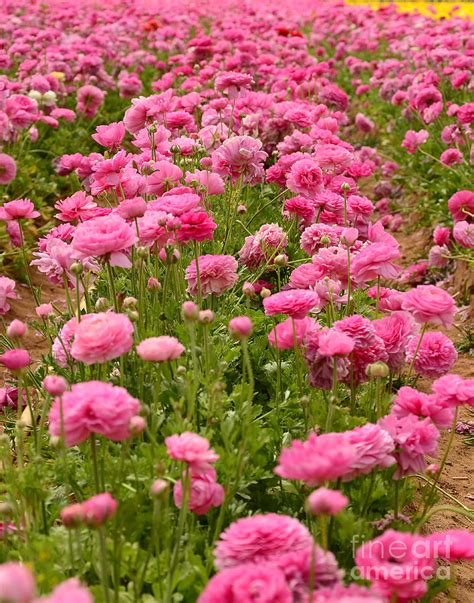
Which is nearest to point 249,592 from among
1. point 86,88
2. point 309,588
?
point 309,588

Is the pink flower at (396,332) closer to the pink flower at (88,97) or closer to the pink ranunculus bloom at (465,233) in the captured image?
the pink ranunculus bloom at (465,233)

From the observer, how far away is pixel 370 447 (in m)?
1.49

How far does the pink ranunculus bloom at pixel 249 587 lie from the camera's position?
108 cm

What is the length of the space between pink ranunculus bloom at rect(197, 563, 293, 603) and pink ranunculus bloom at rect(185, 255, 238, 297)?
50.3 inches

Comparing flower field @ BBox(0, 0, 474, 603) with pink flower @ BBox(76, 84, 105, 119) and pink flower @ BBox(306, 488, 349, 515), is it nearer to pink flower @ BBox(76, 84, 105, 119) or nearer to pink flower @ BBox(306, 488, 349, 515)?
pink flower @ BBox(306, 488, 349, 515)

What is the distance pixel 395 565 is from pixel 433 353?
892 millimetres

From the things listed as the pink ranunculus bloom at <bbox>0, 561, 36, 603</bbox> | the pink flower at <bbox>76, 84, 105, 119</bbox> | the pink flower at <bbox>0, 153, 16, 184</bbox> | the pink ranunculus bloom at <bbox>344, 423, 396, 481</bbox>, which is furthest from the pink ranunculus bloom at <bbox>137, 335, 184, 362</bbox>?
the pink flower at <bbox>76, 84, 105, 119</bbox>

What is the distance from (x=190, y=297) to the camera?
280 cm

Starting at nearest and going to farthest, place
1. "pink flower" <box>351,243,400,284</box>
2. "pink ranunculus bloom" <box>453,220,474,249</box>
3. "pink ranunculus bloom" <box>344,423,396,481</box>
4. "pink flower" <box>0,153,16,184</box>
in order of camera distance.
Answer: "pink ranunculus bloom" <box>344,423,396,481</box> → "pink flower" <box>351,243,400,284</box> → "pink ranunculus bloom" <box>453,220,474,249</box> → "pink flower" <box>0,153,16,184</box>

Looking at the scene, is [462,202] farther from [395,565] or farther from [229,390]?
[395,565]

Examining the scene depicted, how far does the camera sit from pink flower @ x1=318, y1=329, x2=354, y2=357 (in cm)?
165

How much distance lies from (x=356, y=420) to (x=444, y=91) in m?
4.41

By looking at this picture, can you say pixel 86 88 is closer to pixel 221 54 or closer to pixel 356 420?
pixel 221 54

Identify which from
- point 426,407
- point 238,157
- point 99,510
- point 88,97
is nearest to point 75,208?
point 238,157
